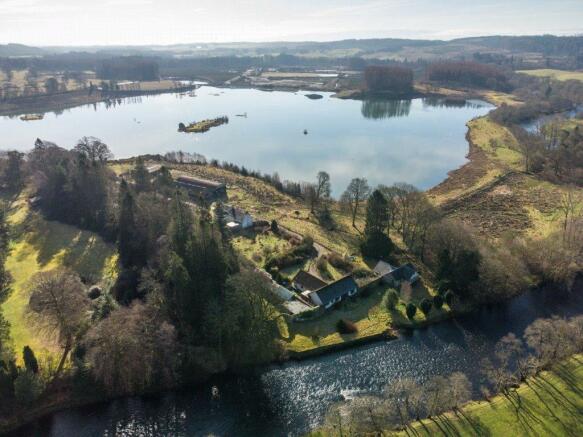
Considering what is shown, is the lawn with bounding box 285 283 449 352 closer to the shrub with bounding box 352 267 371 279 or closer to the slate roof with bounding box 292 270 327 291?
the shrub with bounding box 352 267 371 279

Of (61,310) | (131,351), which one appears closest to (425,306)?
(131,351)

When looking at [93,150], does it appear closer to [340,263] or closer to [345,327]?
[340,263]

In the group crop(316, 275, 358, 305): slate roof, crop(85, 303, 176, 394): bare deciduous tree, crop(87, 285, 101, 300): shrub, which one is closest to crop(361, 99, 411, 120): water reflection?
crop(316, 275, 358, 305): slate roof

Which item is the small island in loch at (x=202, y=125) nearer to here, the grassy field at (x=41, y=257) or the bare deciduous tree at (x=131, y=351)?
the grassy field at (x=41, y=257)

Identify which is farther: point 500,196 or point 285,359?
point 500,196

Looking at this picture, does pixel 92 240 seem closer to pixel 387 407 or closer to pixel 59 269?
pixel 59 269

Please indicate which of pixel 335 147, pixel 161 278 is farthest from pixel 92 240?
pixel 335 147
